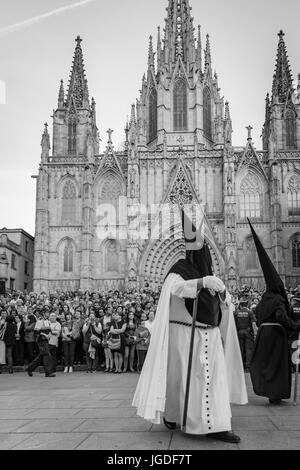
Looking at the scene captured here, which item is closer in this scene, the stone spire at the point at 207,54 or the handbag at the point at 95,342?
the handbag at the point at 95,342

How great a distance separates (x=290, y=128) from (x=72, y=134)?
19352 millimetres

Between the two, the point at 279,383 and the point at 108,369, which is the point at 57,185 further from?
the point at 279,383

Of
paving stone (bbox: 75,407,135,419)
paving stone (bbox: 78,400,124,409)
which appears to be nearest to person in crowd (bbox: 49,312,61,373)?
paving stone (bbox: 78,400,124,409)

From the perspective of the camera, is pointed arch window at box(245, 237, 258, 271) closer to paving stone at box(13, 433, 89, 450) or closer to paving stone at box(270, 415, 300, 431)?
paving stone at box(270, 415, 300, 431)

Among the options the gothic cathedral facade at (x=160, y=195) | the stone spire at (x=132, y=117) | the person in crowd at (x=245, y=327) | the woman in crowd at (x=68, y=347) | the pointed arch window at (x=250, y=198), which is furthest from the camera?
the stone spire at (x=132, y=117)

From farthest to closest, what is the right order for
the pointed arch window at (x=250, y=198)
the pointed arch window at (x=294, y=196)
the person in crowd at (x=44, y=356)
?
the pointed arch window at (x=250, y=198) → the pointed arch window at (x=294, y=196) → the person in crowd at (x=44, y=356)

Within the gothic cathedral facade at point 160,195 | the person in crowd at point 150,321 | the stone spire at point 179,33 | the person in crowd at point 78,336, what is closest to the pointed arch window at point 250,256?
the gothic cathedral facade at point 160,195

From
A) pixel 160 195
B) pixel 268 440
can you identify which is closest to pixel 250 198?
pixel 160 195

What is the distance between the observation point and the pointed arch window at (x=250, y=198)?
128ft

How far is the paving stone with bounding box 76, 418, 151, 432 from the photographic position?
5.45m

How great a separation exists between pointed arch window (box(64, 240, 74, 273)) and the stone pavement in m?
30.2

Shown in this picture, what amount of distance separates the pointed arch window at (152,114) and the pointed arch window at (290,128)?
38.5 ft

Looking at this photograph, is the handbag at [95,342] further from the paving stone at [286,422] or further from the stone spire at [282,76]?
the stone spire at [282,76]

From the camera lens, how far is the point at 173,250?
128 ft
